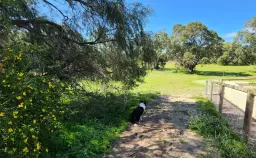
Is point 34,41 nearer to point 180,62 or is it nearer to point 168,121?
point 168,121

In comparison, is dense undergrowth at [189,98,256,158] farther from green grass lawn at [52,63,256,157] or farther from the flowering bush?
the flowering bush

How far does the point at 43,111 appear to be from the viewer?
2.46m

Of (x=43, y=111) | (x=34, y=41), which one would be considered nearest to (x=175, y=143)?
(x=43, y=111)

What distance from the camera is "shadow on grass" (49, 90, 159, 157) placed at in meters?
3.79

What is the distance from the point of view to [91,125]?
17.2 feet

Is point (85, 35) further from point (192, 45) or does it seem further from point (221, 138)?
point (192, 45)

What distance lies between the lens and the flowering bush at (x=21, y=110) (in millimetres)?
2168

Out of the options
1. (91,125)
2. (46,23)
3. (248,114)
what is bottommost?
(91,125)

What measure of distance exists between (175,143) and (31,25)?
4.59 m

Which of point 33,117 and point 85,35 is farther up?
point 85,35

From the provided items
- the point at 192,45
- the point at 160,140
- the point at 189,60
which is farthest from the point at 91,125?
the point at 192,45

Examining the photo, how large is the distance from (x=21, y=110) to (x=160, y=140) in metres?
3.01

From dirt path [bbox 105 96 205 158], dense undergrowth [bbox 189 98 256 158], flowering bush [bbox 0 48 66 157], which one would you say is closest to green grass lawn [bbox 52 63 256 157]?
dirt path [bbox 105 96 205 158]

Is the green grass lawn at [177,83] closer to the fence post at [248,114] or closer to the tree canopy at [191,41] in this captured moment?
the tree canopy at [191,41]
